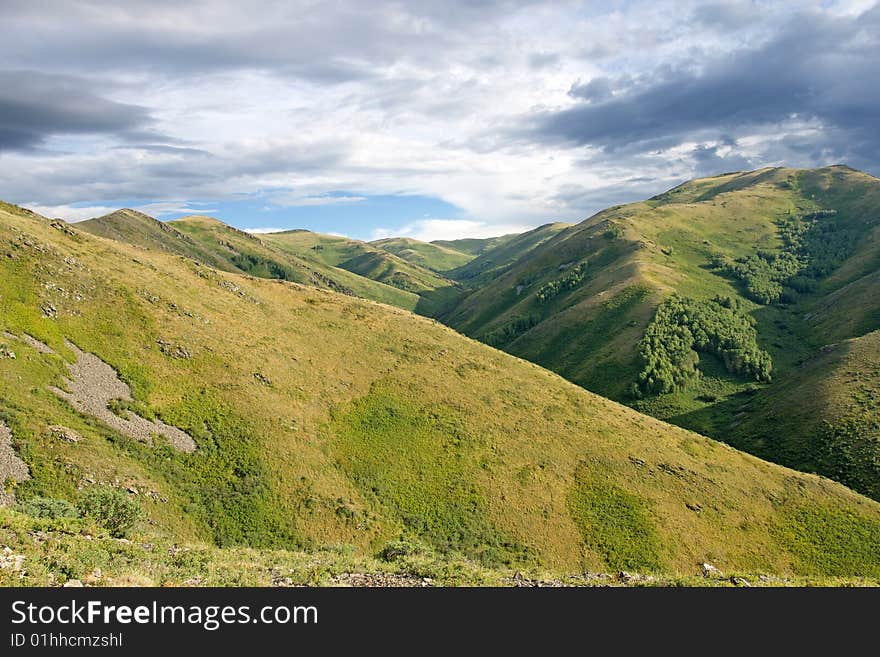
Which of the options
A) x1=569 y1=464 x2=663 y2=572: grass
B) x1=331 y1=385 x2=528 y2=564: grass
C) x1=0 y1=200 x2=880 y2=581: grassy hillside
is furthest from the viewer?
x1=569 y1=464 x2=663 y2=572: grass

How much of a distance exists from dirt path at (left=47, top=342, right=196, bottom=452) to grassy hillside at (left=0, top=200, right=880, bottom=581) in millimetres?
832

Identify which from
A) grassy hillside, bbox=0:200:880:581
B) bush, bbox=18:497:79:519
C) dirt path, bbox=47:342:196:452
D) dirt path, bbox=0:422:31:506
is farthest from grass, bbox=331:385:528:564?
dirt path, bbox=0:422:31:506

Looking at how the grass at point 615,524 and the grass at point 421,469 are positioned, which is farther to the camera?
the grass at point 615,524

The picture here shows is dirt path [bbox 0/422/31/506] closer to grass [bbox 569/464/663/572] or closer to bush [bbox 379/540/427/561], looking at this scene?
bush [bbox 379/540/427/561]

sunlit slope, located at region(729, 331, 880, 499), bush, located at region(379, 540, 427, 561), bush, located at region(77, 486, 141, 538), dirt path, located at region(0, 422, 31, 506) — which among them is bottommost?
sunlit slope, located at region(729, 331, 880, 499)

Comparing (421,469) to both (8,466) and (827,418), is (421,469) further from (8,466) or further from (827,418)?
(827,418)

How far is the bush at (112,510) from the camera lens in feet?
88.5

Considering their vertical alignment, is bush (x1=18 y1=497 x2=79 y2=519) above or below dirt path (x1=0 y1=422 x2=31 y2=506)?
below

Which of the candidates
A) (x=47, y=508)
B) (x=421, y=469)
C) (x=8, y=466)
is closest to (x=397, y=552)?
(x=421, y=469)

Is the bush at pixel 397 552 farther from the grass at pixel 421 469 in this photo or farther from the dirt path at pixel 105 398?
the dirt path at pixel 105 398

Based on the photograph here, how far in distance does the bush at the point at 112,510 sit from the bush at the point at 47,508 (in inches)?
28.4

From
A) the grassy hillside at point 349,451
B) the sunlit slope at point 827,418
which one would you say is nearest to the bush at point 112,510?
the grassy hillside at point 349,451

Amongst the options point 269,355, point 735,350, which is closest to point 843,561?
point 269,355

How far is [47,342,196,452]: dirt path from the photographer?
1602 inches
